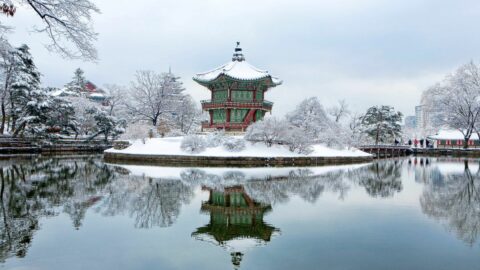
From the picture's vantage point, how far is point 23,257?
674 cm

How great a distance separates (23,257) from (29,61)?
39.9 meters

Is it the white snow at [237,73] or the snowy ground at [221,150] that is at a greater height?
the white snow at [237,73]

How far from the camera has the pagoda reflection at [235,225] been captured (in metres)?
7.82

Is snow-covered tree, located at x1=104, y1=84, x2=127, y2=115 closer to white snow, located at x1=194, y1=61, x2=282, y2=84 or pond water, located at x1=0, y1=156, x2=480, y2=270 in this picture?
white snow, located at x1=194, y1=61, x2=282, y2=84

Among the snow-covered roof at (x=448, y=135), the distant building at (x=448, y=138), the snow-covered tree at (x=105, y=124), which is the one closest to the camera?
the snow-covered tree at (x=105, y=124)

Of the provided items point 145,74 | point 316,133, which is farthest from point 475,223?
point 145,74

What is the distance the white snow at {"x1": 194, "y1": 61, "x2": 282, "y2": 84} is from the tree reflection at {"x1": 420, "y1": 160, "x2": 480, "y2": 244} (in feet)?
89.0

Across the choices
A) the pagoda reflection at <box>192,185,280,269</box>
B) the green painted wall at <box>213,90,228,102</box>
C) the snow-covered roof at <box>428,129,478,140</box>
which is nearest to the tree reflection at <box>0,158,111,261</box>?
the pagoda reflection at <box>192,185,280,269</box>

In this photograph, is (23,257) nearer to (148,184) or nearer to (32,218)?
(32,218)

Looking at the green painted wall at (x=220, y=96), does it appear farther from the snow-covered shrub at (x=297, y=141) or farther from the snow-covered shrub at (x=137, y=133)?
the snow-covered shrub at (x=297, y=141)

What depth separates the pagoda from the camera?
140ft

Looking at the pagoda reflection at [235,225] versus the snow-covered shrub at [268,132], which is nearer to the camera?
the pagoda reflection at [235,225]

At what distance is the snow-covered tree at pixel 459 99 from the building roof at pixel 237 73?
23786mm

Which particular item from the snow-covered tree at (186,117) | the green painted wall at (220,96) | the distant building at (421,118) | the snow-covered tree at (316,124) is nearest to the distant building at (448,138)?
the distant building at (421,118)
